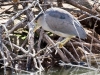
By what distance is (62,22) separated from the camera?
614 centimetres

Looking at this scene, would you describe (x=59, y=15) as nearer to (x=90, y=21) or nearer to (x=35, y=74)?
(x=35, y=74)

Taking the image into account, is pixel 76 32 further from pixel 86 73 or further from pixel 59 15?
pixel 86 73

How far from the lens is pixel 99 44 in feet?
23.0

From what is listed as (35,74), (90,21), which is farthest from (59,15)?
(90,21)

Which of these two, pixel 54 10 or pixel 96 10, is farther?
pixel 96 10

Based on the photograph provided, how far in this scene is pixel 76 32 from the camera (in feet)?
19.8

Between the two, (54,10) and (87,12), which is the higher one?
(54,10)

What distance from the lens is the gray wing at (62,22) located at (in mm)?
6047

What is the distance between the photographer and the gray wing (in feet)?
19.8

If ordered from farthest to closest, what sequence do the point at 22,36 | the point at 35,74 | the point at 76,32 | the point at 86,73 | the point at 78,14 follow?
the point at 78,14, the point at 22,36, the point at 86,73, the point at 35,74, the point at 76,32

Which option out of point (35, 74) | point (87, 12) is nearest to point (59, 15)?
point (35, 74)

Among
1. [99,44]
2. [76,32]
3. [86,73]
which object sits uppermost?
[76,32]

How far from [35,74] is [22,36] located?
4.89 ft

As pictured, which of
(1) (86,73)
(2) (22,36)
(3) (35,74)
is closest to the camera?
(3) (35,74)
